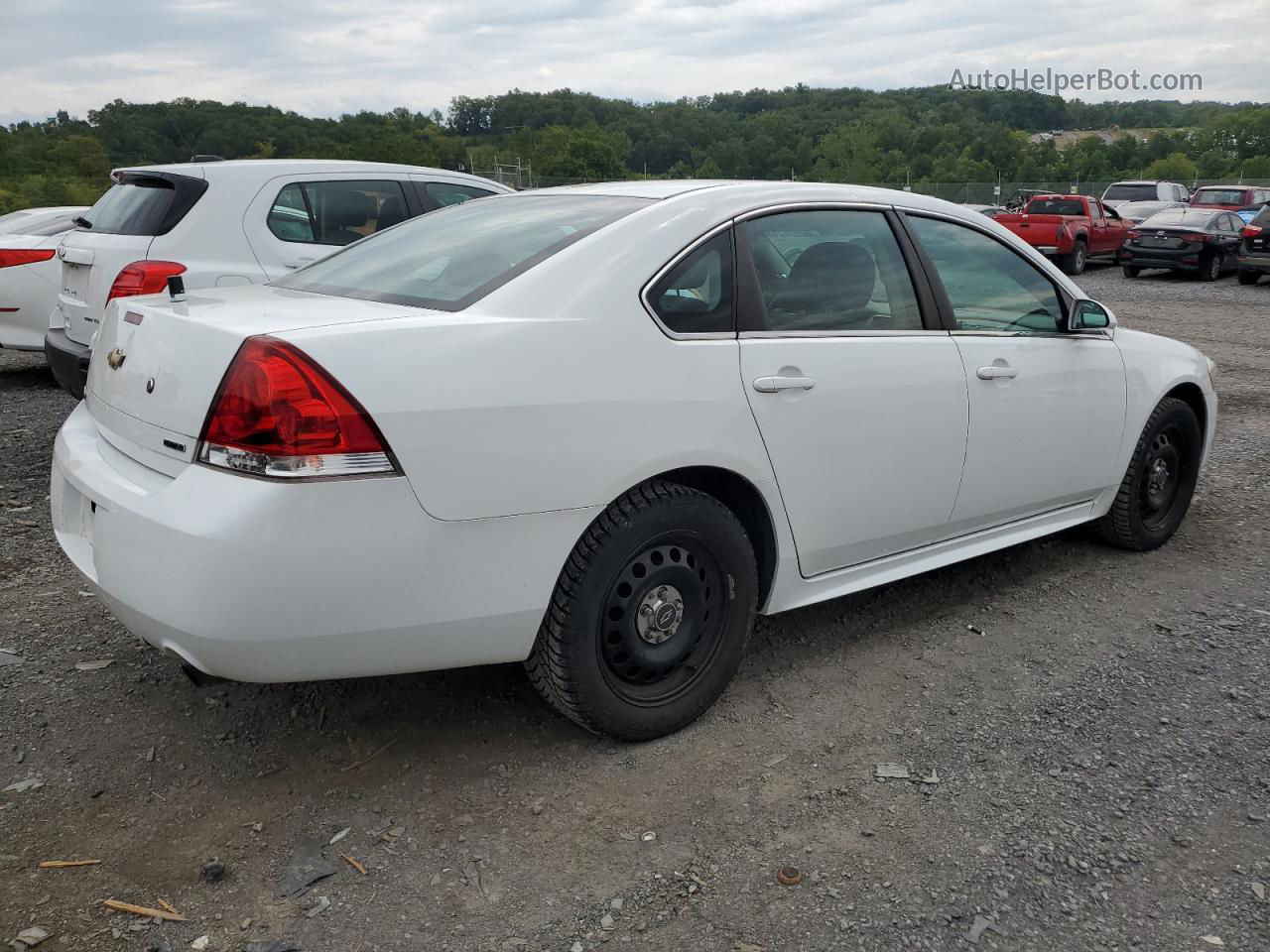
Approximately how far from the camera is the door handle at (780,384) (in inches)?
119

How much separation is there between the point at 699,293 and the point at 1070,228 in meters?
21.0

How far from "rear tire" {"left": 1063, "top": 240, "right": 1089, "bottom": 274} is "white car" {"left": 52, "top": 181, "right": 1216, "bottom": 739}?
19669mm

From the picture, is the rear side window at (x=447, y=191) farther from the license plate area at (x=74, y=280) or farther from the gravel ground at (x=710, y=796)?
the gravel ground at (x=710, y=796)

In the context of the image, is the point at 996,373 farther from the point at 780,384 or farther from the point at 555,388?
the point at 555,388

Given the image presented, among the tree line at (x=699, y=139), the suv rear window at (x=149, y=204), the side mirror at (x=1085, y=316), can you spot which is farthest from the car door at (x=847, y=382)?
the tree line at (x=699, y=139)

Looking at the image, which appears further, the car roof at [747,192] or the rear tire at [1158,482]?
the rear tire at [1158,482]

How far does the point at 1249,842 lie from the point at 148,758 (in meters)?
2.81

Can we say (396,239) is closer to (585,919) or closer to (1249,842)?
(585,919)

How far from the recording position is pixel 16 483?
568 centimetres

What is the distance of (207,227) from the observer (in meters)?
6.40

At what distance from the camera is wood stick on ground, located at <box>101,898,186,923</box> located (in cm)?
229

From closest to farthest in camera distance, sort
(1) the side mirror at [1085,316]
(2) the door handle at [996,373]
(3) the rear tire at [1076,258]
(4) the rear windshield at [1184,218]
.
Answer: (2) the door handle at [996,373] → (1) the side mirror at [1085,316] → (4) the rear windshield at [1184,218] → (3) the rear tire at [1076,258]

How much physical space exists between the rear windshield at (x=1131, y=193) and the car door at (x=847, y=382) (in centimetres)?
2837

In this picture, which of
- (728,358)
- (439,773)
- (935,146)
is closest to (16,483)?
(439,773)
